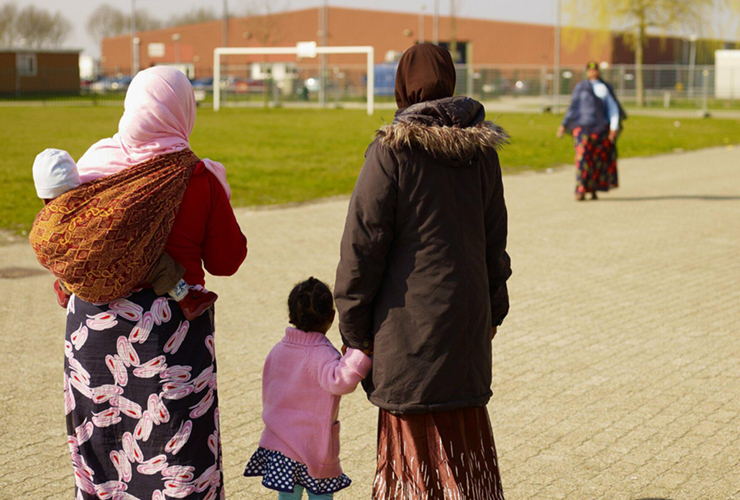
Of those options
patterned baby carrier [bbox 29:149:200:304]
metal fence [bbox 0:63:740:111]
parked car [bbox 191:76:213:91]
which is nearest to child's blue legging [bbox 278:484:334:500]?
patterned baby carrier [bbox 29:149:200:304]

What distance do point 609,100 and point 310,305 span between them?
409 inches

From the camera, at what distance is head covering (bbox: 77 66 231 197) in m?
2.90

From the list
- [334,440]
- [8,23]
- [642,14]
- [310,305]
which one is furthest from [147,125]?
[8,23]

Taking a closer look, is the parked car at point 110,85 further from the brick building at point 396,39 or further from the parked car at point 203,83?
the brick building at point 396,39

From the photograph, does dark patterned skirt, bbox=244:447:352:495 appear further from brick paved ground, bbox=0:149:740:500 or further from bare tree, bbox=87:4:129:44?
bare tree, bbox=87:4:129:44

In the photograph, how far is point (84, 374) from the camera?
3021 mm

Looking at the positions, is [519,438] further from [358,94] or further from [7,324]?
[358,94]

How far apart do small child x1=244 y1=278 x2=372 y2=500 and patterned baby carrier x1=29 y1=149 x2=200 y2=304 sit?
1.89ft

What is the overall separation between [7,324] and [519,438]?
3.90 m

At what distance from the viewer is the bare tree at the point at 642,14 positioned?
155 feet

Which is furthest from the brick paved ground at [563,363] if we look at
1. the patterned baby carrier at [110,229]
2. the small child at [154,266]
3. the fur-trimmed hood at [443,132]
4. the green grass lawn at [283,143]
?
the green grass lawn at [283,143]

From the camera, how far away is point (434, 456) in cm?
299

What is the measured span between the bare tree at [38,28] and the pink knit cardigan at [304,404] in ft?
336

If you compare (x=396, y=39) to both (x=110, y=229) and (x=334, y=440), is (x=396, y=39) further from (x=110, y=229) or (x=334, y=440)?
(x=110, y=229)
